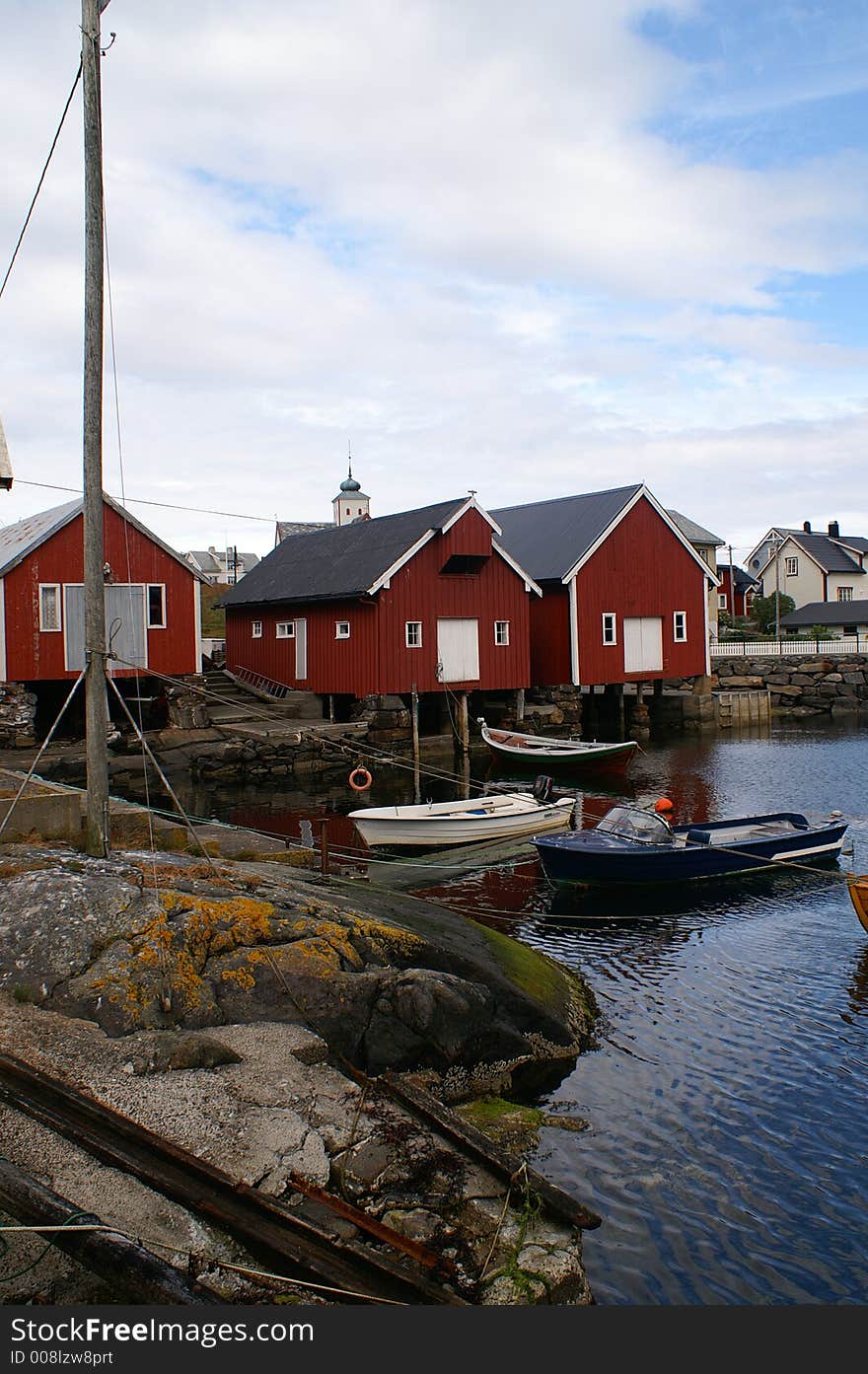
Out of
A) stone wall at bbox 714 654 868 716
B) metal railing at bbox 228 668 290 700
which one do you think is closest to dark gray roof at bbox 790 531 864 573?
stone wall at bbox 714 654 868 716

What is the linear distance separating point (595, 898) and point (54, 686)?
2175 centimetres

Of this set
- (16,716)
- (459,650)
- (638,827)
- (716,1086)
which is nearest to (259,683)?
(459,650)

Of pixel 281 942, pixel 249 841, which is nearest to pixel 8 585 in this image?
pixel 249 841

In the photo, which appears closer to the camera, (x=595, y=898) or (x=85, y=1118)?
(x=85, y=1118)

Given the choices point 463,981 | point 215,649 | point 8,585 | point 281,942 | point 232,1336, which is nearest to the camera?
point 232,1336

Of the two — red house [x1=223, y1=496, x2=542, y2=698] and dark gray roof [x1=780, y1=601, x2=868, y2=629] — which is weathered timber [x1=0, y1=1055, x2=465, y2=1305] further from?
dark gray roof [x1=780, y1=601, x2=868, y2=629]

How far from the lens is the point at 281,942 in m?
8.81

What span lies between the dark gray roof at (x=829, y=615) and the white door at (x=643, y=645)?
31.0 meters

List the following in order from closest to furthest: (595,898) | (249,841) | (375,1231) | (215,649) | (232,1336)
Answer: (232,1336) → (375,1231) → (249,841) → (595,898) → (215,649)

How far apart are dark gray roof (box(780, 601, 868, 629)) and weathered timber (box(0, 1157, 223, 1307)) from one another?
68.9 metres

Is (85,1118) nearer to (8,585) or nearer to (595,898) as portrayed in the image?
(595,898)

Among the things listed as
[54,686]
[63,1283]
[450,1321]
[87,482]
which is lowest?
[450,1321]

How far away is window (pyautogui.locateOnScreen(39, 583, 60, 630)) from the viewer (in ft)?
95.1

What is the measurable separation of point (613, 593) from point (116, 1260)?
122ft
